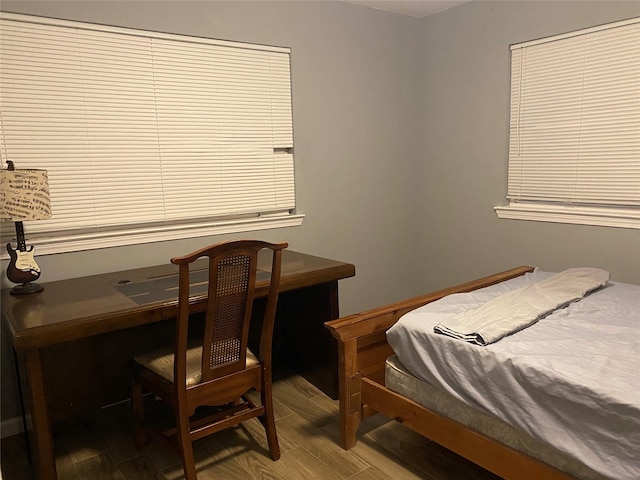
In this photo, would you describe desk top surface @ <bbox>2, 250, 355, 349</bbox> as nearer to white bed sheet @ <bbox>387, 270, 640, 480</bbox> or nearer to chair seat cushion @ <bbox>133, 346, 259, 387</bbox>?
chair seat cushion @ <bbox>133, 346, 259, 387</bbox>

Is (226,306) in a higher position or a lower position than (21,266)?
lower

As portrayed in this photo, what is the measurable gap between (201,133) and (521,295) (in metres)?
1.93

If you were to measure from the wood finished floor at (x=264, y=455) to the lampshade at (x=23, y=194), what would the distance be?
113cm

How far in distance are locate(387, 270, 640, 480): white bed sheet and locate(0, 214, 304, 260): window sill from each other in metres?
1.30

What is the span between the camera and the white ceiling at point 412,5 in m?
3.37

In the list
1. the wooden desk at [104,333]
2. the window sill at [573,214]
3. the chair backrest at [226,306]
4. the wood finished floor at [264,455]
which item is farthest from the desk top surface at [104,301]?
the window sill at [573,214]

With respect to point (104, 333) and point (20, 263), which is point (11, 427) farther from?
point (20, 263)

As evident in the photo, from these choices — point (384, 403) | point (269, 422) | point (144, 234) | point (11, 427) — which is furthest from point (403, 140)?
point (11, 427)

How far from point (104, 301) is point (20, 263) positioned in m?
0.45

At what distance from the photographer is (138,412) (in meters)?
2.26

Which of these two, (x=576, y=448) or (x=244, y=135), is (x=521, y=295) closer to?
(x=576, y=448)

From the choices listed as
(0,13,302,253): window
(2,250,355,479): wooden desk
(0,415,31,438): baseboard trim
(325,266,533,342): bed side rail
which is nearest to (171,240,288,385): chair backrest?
(2,250,355,479): wooden desk

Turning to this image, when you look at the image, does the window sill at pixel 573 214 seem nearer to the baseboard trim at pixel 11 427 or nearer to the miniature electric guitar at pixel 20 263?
the miniature electric guitar at pixel 20 263

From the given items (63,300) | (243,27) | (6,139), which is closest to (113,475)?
(63,300)
